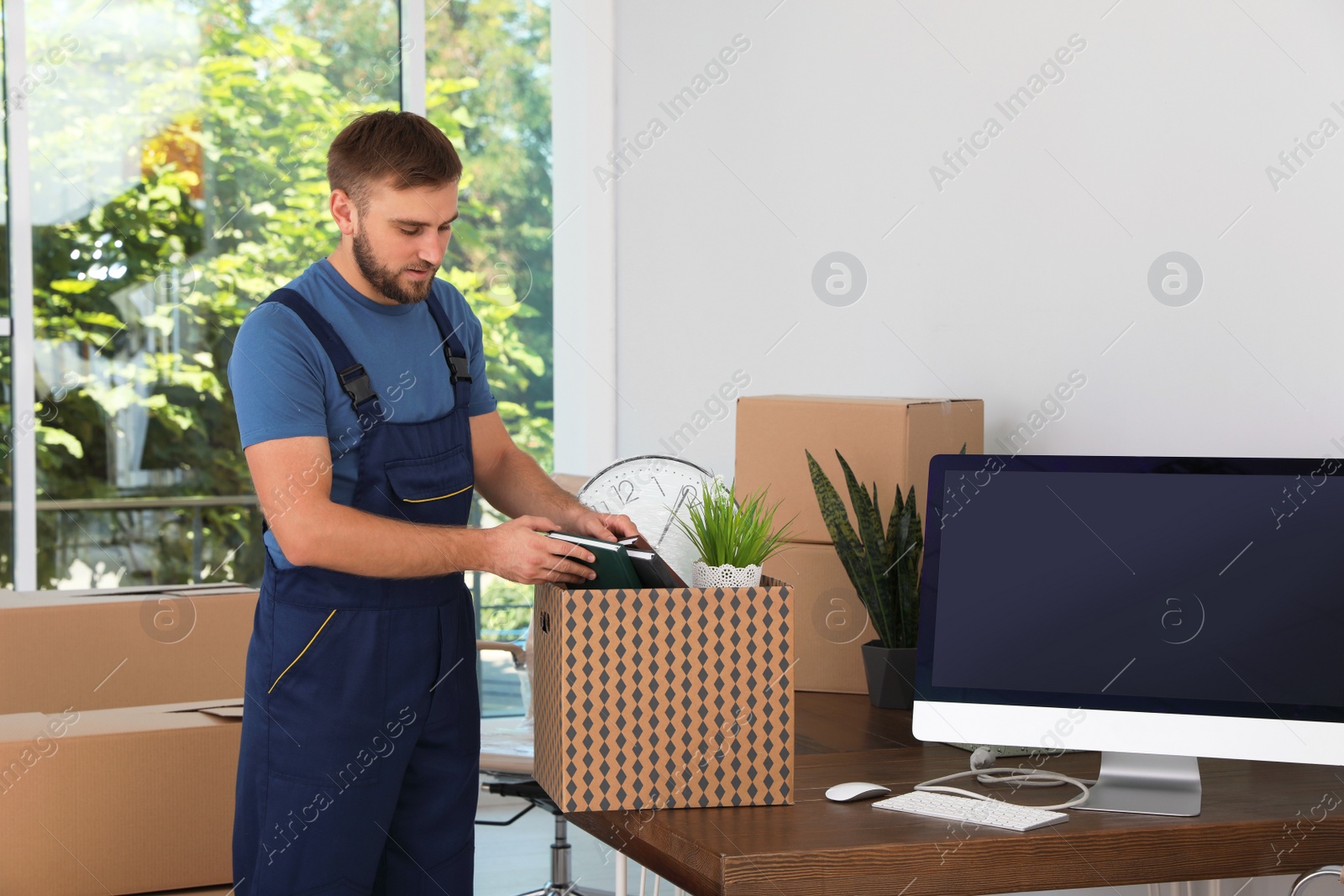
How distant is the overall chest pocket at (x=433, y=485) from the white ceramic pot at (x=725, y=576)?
0.50 m

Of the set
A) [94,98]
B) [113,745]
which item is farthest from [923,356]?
[94,98]

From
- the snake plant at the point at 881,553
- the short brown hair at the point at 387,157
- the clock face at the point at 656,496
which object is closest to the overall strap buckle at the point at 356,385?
the short brown hair at the point at 387,157

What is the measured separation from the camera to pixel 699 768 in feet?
4.61

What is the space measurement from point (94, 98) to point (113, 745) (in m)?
2.98

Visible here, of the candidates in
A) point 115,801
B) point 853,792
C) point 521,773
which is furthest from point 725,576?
point 521,773

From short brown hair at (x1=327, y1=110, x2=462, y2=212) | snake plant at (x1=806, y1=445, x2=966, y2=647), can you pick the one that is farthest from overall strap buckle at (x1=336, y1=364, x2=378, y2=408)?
snake plant at (x1=806, y1=445, x2=966, y2=647)

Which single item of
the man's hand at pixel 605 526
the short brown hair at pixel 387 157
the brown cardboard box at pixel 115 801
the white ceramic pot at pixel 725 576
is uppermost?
the short brown hair at pixel 387 157

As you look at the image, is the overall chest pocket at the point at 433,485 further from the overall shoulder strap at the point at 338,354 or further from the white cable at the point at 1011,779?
the white cable at the point at 1011,779

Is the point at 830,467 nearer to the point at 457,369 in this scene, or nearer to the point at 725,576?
the point at 457,369

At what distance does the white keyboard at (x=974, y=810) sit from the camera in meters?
1.37

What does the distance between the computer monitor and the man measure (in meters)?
0.47

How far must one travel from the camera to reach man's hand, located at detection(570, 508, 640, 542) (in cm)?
168

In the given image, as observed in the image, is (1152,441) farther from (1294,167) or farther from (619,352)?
(619,352)

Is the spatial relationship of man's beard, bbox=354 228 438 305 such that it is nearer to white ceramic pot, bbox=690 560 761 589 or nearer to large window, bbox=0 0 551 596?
white ceramic pot, bbox=690 560 761 589
